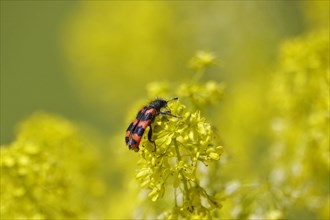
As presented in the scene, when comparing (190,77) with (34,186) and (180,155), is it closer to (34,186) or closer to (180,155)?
(34,186)

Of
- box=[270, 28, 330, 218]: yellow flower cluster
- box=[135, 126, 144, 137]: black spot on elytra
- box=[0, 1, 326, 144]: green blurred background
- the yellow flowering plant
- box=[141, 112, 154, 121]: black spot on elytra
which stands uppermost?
box=[0, 1, 326, 144]: green blurred background

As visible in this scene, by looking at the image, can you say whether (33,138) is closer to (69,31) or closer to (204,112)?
(204,112)

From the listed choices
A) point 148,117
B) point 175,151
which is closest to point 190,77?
point 148,117

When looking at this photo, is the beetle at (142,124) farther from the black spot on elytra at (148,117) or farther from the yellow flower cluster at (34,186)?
the yellow flower cluster at (34,186)

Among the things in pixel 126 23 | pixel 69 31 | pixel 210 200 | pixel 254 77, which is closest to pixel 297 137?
pixel 210 200

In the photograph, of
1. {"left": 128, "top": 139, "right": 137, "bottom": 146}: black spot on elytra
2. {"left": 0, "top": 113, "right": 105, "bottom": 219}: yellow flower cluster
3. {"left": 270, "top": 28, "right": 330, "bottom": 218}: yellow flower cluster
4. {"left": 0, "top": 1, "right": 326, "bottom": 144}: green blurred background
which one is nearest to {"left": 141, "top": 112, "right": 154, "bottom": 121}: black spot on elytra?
{"left": 128, "top": 139, "right": 137, "bottom": 146}: black spot on elytra

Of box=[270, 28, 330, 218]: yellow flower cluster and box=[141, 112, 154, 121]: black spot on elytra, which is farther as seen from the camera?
box=[270, 28, 330, 218]: yellow flower cluster

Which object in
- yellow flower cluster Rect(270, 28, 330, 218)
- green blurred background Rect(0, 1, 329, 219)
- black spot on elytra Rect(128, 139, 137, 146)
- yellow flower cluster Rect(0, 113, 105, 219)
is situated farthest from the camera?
green blurred background Rect(0, 1, 329, 219)

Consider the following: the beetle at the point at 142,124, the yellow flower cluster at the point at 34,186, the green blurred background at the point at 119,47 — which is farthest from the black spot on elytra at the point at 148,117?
the green blurred background at the point at 119,47

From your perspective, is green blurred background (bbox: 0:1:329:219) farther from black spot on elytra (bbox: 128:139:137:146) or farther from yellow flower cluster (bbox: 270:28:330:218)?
black spot on elytra (bbox: 128:139:137:146)
